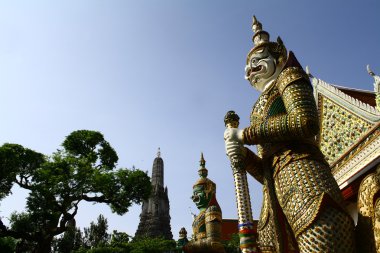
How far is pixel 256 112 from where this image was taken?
4.04m

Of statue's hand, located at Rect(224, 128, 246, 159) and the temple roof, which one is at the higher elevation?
the temple roof

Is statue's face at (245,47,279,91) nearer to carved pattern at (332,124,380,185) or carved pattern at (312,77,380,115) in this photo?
carved pattern at (332,124,380,185)

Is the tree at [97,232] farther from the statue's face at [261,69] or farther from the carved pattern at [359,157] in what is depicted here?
the statue's face at [261,69]

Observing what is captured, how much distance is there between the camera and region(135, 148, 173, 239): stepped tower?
3912 cm

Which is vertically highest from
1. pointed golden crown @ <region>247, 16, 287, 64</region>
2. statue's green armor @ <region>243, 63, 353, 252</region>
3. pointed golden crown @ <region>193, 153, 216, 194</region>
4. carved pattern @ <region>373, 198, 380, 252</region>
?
pointed golden crown @ <region>247, 16, 287, 64</region>

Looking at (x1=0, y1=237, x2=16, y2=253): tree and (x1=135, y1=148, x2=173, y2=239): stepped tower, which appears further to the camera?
(x1=135, y1=148, x2=173, y2=239): stepped tower

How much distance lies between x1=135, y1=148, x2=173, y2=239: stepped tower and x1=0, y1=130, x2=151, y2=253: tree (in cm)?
1819

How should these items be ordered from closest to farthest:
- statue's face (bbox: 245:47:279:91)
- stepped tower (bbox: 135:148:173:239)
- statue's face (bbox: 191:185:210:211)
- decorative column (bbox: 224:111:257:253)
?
decorative column (bbox: 224:111:257:253)
statue's face (bbox: 245:47:279:91)
statue's face (bbox: 191:185:210:211)
stepped tower (bbox: 135:148:173:239)

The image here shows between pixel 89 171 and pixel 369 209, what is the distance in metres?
17.7

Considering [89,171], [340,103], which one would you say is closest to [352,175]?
[340,103]

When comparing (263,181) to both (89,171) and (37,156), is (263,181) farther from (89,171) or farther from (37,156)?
(37,156)

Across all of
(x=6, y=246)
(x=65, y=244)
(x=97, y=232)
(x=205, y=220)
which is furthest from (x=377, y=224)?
(x=97, y=232)

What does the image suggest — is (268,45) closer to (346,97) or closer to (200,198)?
(346,97)

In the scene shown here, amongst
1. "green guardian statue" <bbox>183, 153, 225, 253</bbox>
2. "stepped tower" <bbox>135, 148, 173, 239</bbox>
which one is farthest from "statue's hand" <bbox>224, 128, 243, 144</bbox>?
"stepped tower" <bbox>135, 148, 173, 239</bbox>
